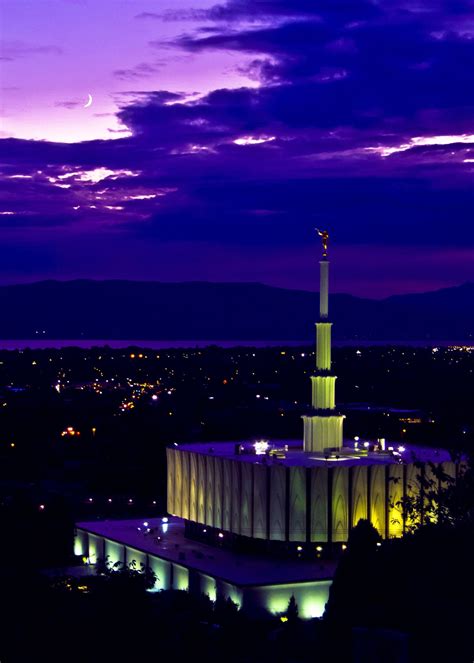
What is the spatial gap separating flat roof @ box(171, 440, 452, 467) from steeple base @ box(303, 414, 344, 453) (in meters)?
0.36

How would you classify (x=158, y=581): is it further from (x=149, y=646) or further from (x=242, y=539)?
(x=149, y=646)

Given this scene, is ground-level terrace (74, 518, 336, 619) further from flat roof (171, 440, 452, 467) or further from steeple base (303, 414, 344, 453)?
steeple base (303, 414, 344, 453)

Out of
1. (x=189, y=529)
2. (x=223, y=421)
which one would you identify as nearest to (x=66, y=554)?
(x=189, y=529)

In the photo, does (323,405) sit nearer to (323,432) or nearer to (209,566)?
(323,432)

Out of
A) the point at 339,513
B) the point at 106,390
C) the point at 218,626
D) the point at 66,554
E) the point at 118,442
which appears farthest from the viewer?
the point at 106,390

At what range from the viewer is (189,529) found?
44.0 m

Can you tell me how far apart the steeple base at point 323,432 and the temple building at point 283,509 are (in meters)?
0.03

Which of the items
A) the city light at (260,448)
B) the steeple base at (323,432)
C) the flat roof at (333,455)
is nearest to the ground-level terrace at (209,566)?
the flat roof at (333,455)

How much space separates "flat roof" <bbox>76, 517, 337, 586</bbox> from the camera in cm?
3716

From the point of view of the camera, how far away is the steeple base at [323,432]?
4300 centimetres

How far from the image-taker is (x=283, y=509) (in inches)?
1563

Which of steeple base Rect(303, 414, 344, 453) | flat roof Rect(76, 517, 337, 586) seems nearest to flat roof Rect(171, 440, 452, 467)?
steeple base Rect(303, 414, 344, 453)

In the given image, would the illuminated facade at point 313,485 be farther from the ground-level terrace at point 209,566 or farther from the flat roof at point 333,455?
the ground-level terrace at point 209,566

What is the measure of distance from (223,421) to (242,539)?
221 ft
